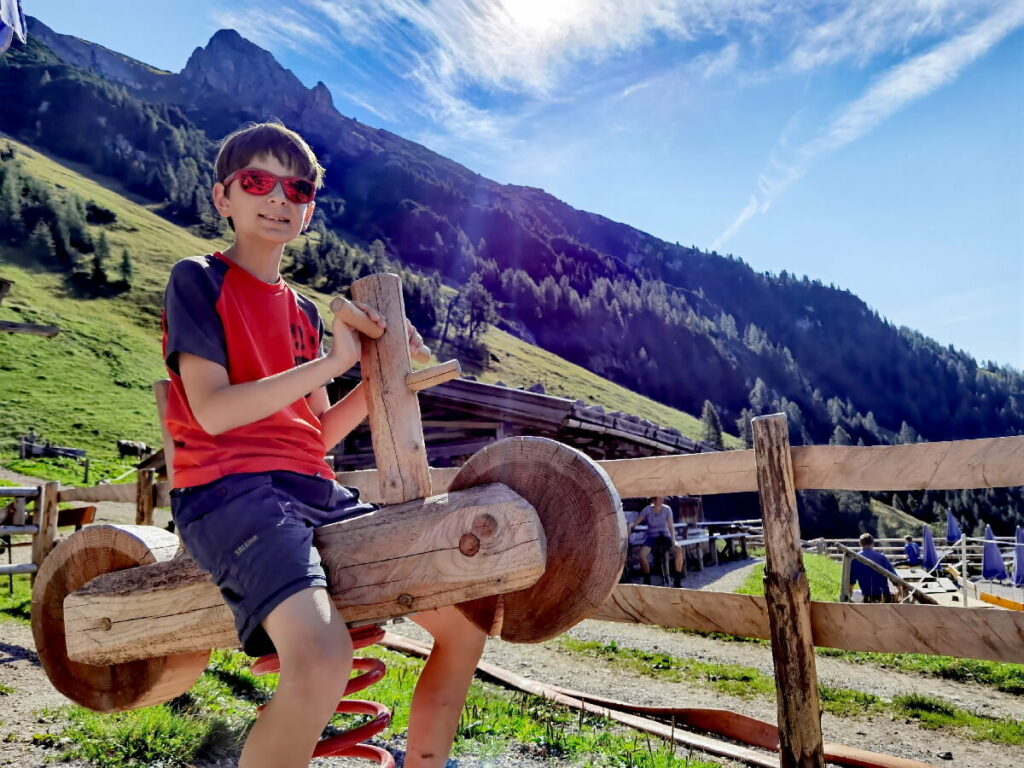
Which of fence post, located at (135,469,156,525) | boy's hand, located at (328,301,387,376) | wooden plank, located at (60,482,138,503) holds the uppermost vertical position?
boy's hand, located at (328,301,387,376)

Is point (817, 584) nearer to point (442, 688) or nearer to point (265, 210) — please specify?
point (442, 688)

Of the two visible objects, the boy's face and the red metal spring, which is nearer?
the red metal spring

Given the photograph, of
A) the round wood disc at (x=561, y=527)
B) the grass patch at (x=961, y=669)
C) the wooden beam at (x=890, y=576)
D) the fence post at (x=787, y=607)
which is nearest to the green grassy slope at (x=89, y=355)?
the wooden beam at (x=890, y=576)

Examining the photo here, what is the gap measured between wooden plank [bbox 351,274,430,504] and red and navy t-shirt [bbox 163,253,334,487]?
0.77ft

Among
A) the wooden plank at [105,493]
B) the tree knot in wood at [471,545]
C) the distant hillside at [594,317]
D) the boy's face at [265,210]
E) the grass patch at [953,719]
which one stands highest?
the distant hillside at [594,317]

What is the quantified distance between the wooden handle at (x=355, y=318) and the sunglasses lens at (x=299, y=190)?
44cm

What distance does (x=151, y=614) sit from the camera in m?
1.77

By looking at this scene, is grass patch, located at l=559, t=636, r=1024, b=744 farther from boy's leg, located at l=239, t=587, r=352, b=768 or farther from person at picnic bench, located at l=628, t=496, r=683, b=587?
person at picnic bench, located at l=628, t=496, r=683, b=587

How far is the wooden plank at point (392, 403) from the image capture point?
1731mm

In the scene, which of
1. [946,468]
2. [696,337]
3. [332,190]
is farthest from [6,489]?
[332,190]

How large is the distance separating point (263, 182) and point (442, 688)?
147cm

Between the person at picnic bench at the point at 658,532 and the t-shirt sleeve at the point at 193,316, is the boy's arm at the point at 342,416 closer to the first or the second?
the t-shirt sleeve at the point at 193,316

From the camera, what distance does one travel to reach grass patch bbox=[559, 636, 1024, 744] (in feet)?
16.5

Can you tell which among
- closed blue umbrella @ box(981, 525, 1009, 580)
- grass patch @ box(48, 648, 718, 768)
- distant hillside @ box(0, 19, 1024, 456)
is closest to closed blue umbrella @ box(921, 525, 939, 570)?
closed blue umbrella @ box(981, 525, 1009, 580)
